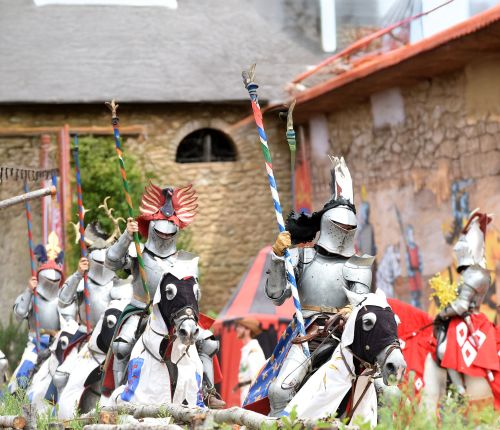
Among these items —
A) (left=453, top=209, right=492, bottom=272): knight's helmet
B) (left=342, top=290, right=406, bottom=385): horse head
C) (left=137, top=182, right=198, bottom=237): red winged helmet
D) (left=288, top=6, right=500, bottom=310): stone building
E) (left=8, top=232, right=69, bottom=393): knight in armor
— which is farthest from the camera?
(left=288, top=6, right=500, bottom=310): stone building

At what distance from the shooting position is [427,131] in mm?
15805

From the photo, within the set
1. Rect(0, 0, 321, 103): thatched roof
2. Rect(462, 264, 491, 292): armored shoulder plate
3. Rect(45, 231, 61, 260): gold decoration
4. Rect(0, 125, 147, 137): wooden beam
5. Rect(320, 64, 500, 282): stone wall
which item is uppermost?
Rect(0, 0, 321, 103): thatched roof

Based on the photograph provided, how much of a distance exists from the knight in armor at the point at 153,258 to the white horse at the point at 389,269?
7653 mm

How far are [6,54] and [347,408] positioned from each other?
13.6m

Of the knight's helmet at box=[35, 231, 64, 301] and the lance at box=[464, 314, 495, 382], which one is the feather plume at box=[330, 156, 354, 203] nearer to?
the lance at box=[464, 314, 495, 382]

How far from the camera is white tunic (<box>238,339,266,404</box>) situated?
1251 centimetres

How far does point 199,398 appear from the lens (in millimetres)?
7996

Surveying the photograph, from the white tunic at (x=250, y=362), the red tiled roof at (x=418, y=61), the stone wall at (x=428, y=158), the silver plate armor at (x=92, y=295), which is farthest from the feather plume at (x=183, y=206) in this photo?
the stone wall at (x=428, y=158)

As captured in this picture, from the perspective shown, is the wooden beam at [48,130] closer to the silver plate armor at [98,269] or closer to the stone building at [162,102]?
the stone building at [162,102]

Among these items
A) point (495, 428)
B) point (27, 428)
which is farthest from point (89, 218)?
point (495, 428)

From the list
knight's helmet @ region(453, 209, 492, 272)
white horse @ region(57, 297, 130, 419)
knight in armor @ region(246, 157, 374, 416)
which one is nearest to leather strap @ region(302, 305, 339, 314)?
knight in armor @ region(246, 157, 374, 416)

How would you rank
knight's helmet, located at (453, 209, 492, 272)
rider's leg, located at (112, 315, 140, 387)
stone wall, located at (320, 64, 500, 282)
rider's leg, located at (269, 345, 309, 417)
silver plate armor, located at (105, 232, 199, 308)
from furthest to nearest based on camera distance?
stone wall, located at (320, 64, 500, 282)
knight's helmet, located at (453, 209, 492, 272)
silver plate armor, located at (105, 232, 199, 308)
rider's leg, located at (112, 315, 140, 387)
rider's leg, located at (269, 345, 309, 417)

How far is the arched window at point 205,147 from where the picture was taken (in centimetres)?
1973

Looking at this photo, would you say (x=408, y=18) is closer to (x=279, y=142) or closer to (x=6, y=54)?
(x=279, y=142)
